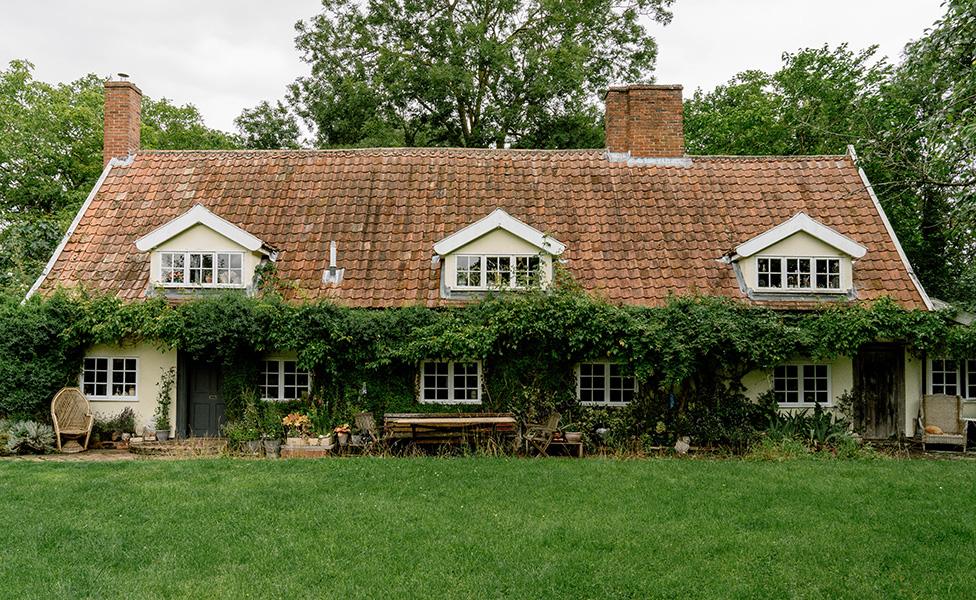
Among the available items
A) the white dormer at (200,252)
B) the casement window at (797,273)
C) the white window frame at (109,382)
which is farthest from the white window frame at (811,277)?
the white window frame at (109,382)

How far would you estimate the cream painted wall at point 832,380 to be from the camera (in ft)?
49.0

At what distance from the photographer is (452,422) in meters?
13.3

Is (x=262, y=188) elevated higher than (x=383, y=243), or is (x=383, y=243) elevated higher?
(x=262, y=188)

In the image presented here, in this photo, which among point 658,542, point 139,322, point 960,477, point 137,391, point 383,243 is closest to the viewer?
point 658,542

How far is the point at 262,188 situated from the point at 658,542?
1395 cm

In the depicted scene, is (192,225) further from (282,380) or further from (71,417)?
(71,417)

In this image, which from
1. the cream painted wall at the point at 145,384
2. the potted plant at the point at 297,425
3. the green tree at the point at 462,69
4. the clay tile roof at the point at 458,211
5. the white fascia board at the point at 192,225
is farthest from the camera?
the green tree at the point at 462,69

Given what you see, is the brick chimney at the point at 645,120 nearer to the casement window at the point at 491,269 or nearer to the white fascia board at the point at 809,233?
the white fascia board at the point at 809,233

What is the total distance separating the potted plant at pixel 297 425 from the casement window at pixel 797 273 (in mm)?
10311

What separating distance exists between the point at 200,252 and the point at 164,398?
3.36 m

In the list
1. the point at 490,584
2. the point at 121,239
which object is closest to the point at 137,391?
the point at 121,239

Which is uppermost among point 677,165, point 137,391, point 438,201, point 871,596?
point 677,165

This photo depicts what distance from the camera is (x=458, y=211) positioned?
17078 mm

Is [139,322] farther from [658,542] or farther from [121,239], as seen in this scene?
[658,542]
